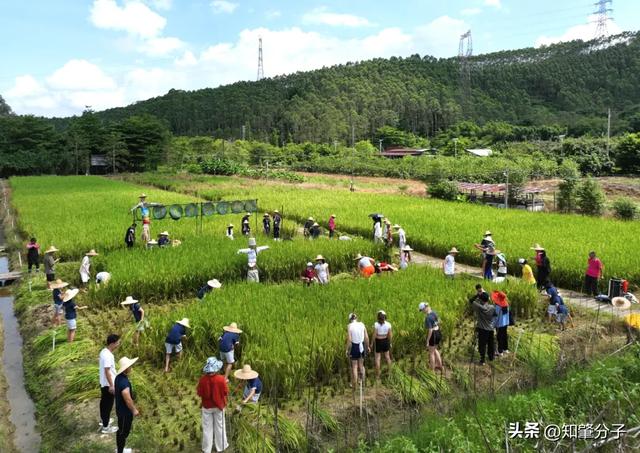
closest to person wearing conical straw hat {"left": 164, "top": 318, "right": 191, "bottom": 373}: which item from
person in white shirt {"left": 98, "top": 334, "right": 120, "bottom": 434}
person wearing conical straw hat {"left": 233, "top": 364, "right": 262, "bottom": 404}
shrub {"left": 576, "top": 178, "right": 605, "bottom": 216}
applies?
person in white shirt {"left": 98, "top": 334, "right": 120, "bottom": 434}

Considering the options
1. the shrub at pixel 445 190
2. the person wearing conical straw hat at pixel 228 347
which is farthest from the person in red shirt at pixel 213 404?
the shrub at pixel 445 190

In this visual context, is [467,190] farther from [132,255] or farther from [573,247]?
[132,255]

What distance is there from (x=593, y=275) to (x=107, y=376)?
429 inches

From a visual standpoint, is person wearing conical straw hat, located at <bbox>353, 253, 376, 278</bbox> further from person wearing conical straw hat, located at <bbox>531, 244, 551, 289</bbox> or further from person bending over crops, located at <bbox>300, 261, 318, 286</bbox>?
person wearing conical straw hat, located at <bbox>531, 244, 551, 289</bbox>

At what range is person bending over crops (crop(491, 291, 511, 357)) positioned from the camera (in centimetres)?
855

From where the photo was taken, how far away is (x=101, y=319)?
35.5ft

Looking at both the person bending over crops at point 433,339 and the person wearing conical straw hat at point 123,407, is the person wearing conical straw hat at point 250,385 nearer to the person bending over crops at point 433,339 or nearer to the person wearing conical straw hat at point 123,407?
the person wearing conical straw hat at point 123,407

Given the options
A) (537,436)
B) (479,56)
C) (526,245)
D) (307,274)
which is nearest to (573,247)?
(526,245)

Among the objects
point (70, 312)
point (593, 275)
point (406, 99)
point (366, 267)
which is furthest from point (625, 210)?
point (406, 99)

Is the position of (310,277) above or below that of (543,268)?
below

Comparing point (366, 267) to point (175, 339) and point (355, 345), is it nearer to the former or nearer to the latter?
point (355, 345)

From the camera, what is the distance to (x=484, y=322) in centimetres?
813

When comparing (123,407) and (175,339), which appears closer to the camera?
(123,407)

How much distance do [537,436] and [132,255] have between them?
39.0 feet
